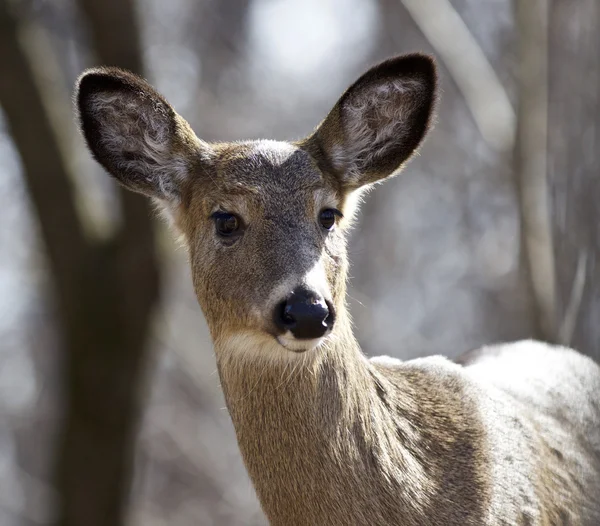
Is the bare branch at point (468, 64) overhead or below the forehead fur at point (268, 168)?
overhead

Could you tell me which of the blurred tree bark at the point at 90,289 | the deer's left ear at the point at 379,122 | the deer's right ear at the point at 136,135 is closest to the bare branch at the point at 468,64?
the blurred tree bark at the point at 90,289

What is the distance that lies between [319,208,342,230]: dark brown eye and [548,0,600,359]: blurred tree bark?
3.77 feet

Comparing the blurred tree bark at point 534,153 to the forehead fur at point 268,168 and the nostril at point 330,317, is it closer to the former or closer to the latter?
the forehead fur at point 268,168

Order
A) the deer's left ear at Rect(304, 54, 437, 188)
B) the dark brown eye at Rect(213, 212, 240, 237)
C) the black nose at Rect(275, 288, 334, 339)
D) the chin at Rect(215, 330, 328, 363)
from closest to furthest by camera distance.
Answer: the black nose at Rect(275, 288, 334, 339) → the chin at Rect(215, 330, 328, 363) → the dark brown eye at Rect(213, 212, 240, 237) → the deer's left ear at Rect(304, 54, 437, 188)

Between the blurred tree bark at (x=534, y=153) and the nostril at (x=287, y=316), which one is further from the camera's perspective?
the blurred tree bark at (x=534, y=153)

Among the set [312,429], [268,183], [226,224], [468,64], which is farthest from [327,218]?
[468,64]

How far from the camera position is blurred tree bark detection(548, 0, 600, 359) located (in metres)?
3.70

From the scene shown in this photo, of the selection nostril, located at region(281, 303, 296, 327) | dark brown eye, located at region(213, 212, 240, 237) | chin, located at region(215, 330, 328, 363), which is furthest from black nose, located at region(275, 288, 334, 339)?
dark brown eye, located at region(213, 212, 240, 237)

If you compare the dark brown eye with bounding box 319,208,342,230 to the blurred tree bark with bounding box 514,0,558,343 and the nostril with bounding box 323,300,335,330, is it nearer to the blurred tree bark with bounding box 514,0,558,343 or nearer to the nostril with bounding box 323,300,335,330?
the nostril with bounding box 323,300,335,330

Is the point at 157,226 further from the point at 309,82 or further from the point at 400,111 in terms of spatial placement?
the point at 309,82

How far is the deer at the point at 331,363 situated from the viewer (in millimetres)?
4832

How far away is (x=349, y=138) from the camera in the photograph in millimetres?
5770

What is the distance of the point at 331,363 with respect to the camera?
A: 5.03 m

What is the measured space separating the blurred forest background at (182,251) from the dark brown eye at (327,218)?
3.37ft
